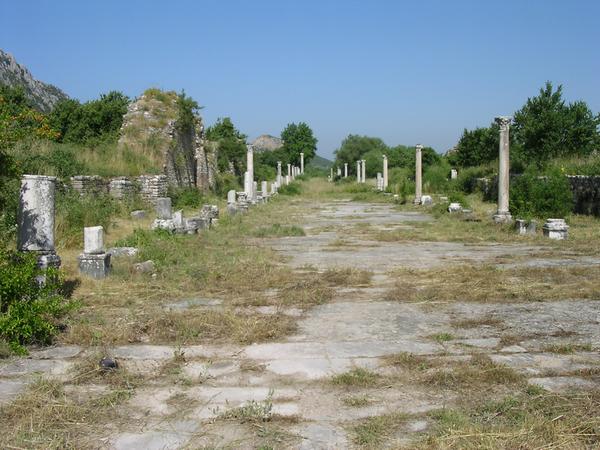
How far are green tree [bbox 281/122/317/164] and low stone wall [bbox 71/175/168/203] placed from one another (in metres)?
59.2

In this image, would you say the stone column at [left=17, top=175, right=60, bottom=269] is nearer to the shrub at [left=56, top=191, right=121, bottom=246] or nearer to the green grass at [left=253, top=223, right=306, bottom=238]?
the shrub at [left=56, top=191, right=121, bottom=246]

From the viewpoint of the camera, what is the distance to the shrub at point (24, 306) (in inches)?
210

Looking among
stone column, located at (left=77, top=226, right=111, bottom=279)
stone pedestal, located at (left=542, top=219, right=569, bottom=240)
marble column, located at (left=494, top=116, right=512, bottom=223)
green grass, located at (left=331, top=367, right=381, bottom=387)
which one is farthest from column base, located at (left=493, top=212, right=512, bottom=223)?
green grass, located at (left=331, top=367, right=381, bottom=387)

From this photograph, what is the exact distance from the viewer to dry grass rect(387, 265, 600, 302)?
294 inches

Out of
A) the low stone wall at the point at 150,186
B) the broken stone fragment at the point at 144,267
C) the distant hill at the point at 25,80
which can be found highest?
the distant hill at the point at 25,80

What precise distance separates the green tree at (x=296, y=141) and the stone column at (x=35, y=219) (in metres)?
74.4

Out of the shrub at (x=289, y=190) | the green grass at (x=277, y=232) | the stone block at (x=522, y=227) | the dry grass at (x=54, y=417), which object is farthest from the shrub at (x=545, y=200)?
the shrub at (x=289, y=190)

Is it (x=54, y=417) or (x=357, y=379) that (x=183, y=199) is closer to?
(x=357, y=379)

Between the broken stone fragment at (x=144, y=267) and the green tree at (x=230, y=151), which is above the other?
the green tree at (x=230, y=151)

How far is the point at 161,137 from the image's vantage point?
25609 millimetres

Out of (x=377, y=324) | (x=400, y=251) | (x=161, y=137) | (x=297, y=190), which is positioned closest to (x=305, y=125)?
(x=297, y=190)

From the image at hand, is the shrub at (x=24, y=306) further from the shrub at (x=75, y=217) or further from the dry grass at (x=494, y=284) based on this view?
the shrub at (x=75, y=217)

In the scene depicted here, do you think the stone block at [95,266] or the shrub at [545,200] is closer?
the stone block at [95,266]

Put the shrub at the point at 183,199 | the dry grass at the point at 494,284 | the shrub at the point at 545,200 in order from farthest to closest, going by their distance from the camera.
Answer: the shrub at the point at 183,199 → the shrub at the point at 545,200 → the dry grass at the point at 494,284
